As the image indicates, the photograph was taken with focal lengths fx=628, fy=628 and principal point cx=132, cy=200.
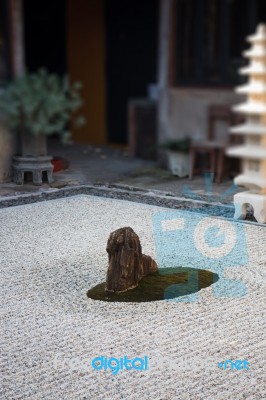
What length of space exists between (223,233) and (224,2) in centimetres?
428

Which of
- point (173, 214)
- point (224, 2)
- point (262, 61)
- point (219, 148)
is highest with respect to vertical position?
point (224, 2)

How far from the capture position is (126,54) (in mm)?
12508

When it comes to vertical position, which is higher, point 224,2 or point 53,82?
point 224,2

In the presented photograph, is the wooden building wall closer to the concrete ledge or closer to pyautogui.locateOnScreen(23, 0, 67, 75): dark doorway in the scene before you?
pyautogui.locateOnScreen(23, 0, 67, 75): dark doorway

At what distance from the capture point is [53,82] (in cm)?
823

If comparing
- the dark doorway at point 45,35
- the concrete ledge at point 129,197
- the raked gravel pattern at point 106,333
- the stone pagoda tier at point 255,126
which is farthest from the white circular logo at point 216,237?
the dark doorway at point 45,35

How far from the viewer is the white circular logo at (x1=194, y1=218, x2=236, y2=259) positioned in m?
5.46

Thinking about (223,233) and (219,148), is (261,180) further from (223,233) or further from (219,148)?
(219,148)

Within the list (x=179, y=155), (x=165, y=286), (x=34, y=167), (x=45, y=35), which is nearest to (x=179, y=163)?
(x=179, y=155)

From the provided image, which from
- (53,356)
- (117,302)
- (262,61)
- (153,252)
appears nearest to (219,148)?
(153,252)

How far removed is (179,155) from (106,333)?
594cm

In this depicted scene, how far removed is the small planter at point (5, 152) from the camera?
877cm

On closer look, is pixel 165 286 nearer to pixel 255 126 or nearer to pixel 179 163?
pixel 255 126

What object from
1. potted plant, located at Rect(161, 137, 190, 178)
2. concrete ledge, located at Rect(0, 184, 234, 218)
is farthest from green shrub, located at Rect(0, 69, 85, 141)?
potted plant, located at Rect(161, 137, 190, 178)
